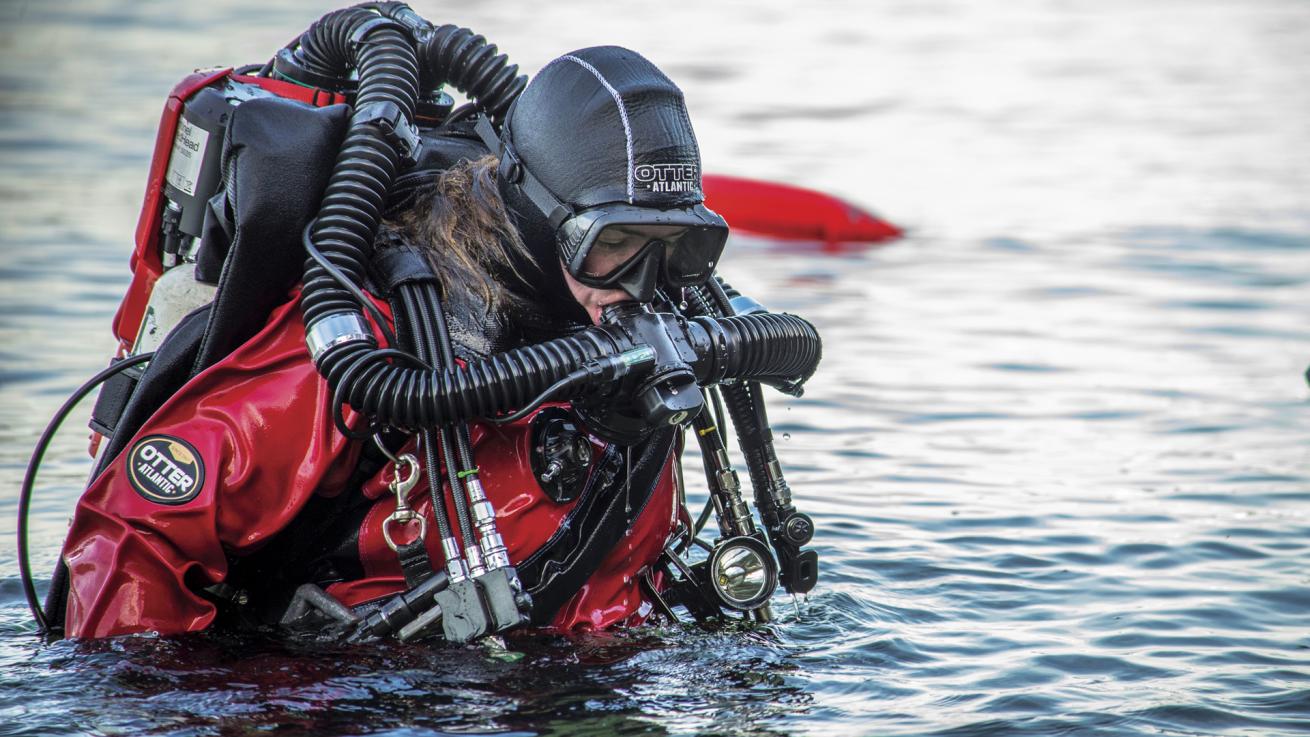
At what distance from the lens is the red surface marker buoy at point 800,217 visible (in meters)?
9.49

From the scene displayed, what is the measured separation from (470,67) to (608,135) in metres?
0.76

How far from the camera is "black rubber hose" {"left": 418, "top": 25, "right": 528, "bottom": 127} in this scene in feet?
12.0

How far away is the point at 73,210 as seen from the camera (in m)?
9.10

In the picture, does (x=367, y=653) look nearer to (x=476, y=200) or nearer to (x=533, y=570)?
(x=533, y=570)

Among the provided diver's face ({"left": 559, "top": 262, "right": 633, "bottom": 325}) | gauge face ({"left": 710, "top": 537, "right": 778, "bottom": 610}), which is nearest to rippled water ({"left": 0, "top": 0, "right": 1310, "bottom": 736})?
gauge face ({"left": 710, "top": 537, "right": 778, "bottom": 610})

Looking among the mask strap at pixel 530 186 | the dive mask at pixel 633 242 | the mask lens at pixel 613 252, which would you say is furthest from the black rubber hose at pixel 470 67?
the mask lens at pixel 613 252

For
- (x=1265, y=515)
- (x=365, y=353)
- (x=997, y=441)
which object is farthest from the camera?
(x=997, y=441)

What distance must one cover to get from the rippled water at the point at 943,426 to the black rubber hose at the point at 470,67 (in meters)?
1.26

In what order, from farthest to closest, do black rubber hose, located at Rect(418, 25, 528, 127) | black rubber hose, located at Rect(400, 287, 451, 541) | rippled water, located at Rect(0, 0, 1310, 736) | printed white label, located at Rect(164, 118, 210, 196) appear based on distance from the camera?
1. black rubber hose, located at Rect(418, 25, 528, 127)
2. printed white label, located at Rect(164, 118, 210, 196)
3. rippled water, located at Rect(0, 0, 1310, 736)
4. black rubber hose, located at Rect(400, 287, 451, 541)

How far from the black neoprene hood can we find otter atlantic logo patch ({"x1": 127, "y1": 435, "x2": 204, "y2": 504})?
0.85 metres

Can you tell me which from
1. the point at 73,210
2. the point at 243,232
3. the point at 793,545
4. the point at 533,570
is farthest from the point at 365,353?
the point at 73,210

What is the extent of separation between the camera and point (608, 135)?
304 centimetres

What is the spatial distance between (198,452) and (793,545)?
4.48 ft

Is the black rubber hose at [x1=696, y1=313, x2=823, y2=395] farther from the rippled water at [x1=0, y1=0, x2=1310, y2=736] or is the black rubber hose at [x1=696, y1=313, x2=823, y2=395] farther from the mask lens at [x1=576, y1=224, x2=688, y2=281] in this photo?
the rippled water at [x1=0, y1=0, x2=1310, y2=736]
